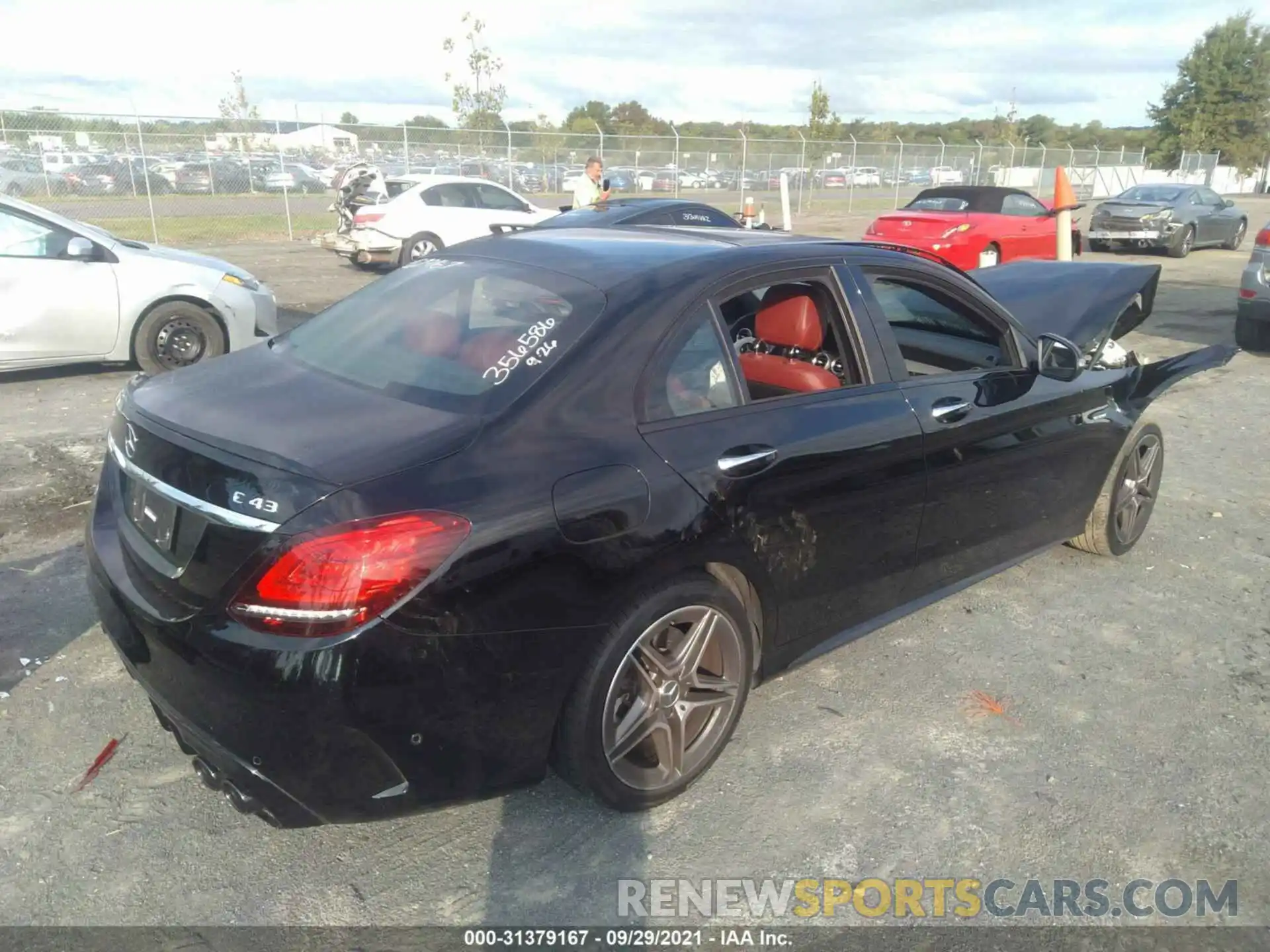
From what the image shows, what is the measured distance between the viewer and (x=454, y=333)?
304 centimetres

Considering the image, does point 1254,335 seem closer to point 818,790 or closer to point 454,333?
point 818,790

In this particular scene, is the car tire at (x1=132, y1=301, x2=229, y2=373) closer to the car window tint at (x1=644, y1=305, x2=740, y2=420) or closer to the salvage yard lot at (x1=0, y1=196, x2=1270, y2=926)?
the salvage yard lot at (x1=0, y1=196, x2=1270, y2=926)

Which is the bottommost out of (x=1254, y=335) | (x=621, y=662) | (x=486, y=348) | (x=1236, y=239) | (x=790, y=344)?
(x=1254, y=335)

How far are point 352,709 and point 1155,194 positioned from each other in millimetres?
22049

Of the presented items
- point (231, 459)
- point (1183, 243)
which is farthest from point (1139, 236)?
point (231, 459)

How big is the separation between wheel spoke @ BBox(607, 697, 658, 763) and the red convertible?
12.0 m

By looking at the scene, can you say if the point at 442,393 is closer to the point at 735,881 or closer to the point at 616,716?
the point at 616,716

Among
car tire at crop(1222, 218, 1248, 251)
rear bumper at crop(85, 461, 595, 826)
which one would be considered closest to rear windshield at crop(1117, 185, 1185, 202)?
car tire at crop(1222, 218, 1248, 251)

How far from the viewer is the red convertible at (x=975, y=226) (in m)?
14.1

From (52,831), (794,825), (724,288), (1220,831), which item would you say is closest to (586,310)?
(724,288)

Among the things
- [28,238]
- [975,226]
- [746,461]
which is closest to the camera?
[746,461]

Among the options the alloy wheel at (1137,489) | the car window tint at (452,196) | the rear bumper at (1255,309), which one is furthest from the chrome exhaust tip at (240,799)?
the car window tint at (452,196)

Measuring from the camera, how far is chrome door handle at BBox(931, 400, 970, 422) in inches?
140

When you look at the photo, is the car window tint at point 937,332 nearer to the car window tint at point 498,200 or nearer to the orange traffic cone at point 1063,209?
the orange traffic cone at point 1063,209
